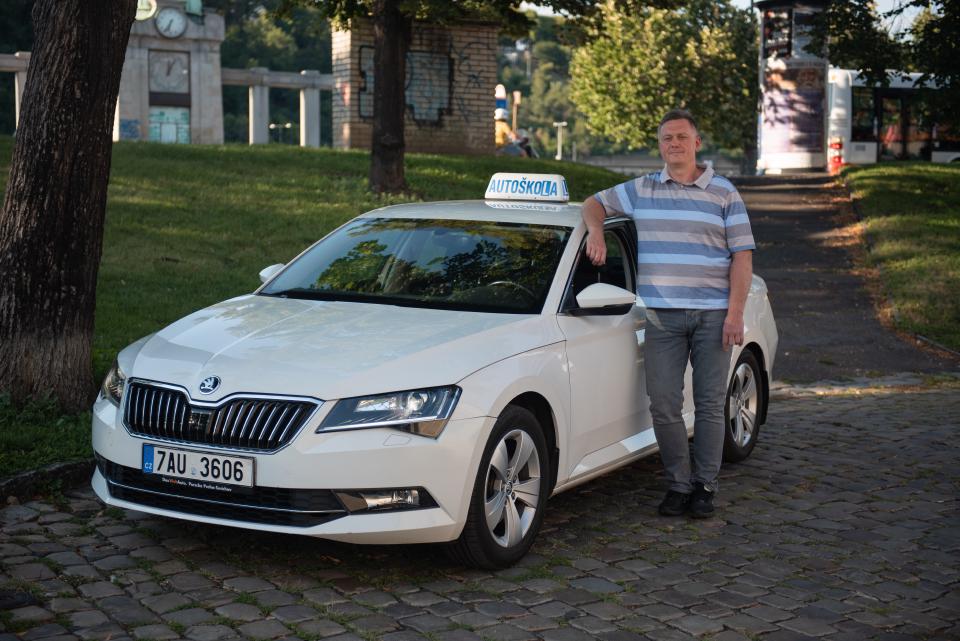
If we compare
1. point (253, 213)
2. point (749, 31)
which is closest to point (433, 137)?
point (253, 213)

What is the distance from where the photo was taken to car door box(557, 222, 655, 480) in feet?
19.8

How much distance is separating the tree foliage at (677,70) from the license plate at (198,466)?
51094 millimetres

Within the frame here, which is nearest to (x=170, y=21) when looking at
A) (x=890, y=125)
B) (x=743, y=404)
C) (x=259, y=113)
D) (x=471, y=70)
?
(x=259, y=113)

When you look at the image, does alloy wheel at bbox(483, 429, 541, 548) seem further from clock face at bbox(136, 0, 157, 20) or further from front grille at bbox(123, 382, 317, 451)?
clock face at bbox(136, 0, 157, 20)

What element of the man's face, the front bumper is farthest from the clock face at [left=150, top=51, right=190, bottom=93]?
the front bumper

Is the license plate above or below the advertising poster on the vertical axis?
below

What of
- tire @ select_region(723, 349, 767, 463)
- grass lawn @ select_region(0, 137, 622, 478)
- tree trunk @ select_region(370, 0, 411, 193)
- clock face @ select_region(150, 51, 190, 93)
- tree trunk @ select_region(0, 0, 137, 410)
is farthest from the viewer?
clock face @ select_region(150, 51, 190, 93)

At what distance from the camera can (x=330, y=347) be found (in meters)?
5.43

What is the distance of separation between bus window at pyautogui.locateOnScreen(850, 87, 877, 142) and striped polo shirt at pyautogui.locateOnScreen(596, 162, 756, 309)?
36.6 m

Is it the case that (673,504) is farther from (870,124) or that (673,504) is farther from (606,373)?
(870,124)

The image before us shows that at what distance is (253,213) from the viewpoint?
59.2 feet

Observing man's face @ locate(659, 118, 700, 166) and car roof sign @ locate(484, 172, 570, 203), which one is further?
car roof sign @ locate(484, 172, 570, 203)

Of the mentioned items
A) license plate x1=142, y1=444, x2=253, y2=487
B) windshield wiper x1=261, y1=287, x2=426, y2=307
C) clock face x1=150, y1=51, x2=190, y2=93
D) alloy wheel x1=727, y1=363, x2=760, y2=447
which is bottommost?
alloy wheel x1=727, y1=363, x2=760, y2=447

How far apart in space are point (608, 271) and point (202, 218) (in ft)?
38.2
